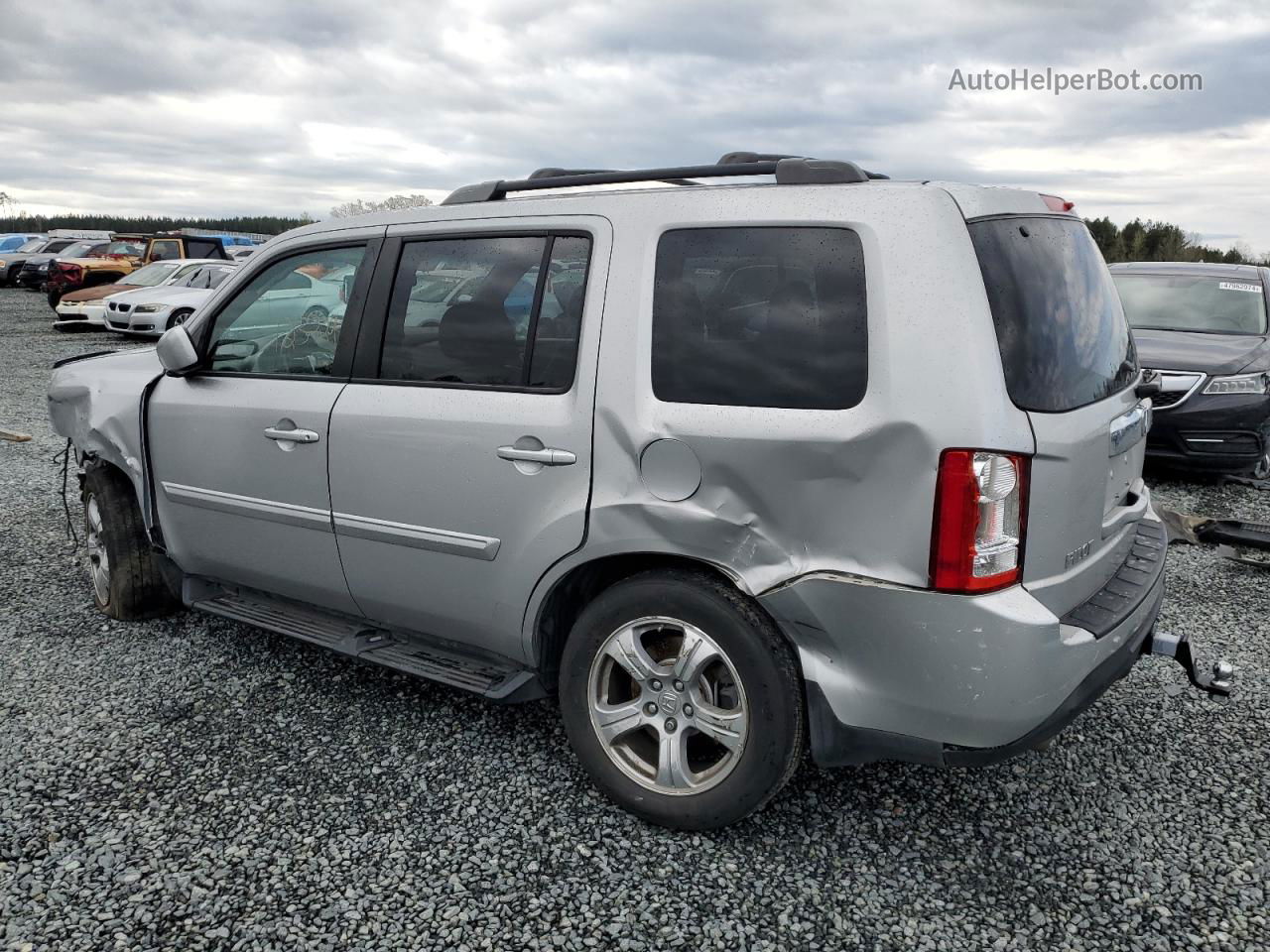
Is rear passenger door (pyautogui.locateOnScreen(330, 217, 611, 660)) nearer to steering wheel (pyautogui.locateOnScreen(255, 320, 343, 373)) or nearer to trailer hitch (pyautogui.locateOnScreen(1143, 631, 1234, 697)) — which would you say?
steering wheel (pyautogui.locateOnScreen(255, 320, 343, 373))

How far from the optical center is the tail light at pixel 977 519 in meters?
2.32

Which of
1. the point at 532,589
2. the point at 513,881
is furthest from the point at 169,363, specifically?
the point at 513,881

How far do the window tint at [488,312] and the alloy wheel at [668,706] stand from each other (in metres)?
0.79

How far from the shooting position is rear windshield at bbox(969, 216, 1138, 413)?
2.44 m

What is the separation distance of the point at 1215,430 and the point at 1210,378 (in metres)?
0.38

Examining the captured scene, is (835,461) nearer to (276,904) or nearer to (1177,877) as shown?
(1177,877)

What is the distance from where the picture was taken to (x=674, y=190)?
2.86 meters

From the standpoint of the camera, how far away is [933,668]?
2406 millimetres

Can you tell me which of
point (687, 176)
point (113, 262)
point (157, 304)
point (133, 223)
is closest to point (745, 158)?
point (687, 176)

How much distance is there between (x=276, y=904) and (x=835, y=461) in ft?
5.94

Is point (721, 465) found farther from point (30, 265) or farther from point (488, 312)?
point (30, 265)

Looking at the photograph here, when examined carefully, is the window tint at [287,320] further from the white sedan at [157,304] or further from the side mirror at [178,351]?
the white sedan at [157,304]

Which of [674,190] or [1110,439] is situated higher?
[674,190]

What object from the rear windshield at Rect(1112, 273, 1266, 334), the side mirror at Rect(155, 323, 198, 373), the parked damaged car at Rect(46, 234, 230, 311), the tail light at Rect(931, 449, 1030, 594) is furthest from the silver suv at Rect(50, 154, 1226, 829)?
the parked damaged car at Rect(46, 234, 230, 311)
